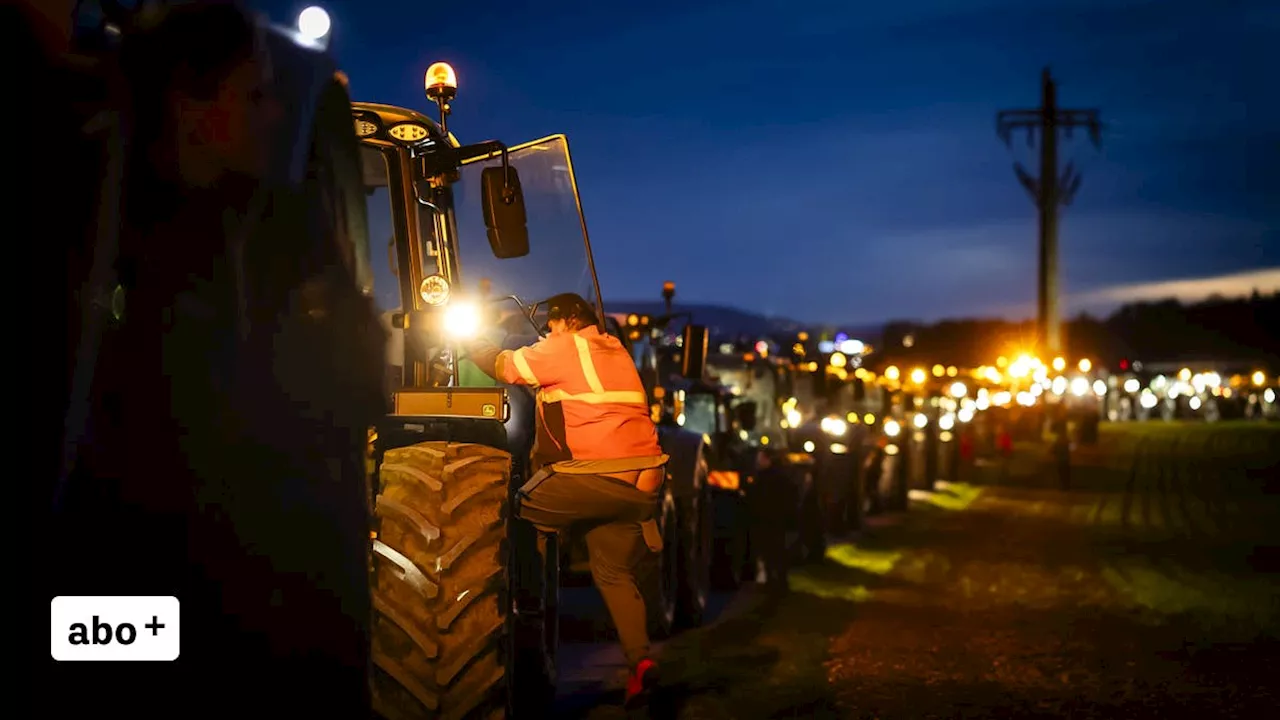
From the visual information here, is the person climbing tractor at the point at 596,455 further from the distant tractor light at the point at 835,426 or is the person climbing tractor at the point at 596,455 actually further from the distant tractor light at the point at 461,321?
the distant tractor light at the point at 835,426

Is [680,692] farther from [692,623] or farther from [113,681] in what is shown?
[113,681]

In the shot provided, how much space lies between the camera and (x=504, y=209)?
7.20 m

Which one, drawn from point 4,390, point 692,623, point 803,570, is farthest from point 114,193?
point 803,570

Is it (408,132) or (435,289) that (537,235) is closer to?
(435,289)

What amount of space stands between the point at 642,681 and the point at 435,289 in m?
2.37

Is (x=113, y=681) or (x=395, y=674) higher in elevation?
(x=113, y=681)

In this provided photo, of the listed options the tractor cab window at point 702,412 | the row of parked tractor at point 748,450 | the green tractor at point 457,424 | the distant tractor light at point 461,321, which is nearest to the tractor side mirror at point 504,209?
the green tractor at point 457,424

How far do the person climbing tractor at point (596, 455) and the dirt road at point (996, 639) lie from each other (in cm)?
65

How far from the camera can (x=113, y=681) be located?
11.5 feet

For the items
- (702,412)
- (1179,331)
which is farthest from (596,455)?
(1179,331)

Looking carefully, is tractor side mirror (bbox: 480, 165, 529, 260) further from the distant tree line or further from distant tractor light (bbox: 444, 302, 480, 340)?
the distant tree line

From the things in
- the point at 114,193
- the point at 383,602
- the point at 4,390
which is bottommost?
the point at 383,602

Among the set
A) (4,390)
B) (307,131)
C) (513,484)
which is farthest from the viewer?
(513,484)

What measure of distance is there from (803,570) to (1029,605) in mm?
3637
